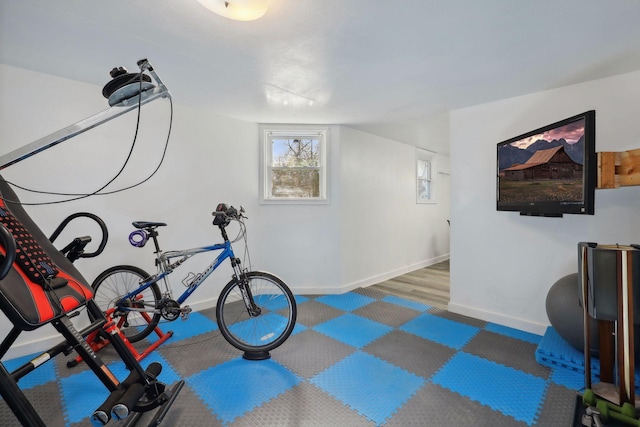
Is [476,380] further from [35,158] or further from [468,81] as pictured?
[35,158]

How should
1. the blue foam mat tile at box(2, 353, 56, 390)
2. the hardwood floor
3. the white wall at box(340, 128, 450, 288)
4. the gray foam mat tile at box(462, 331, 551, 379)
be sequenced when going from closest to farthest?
the blue foam mat tile at box(2, 353, 56, 390) → the gray foam mat tile at box(462, 331, 551, 379) → the hardwood floor → the white wall at box(340, 128, 450, 288)

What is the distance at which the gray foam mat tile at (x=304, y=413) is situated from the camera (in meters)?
1.64

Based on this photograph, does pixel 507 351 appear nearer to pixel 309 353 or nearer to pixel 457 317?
pixel 457 317

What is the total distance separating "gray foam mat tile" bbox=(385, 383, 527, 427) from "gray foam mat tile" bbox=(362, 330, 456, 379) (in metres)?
0.24

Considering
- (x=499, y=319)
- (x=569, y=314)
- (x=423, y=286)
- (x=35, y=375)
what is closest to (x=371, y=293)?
(x=423, y=286)

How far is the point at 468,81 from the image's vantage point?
2.53 meters

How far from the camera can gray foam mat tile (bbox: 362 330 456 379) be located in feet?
7.25

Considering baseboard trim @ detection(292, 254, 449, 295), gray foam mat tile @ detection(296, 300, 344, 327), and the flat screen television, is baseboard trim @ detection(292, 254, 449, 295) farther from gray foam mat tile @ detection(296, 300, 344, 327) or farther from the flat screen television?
the flat screen television

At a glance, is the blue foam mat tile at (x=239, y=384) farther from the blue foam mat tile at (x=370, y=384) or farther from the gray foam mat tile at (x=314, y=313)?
the gray foam mat tile at (x=314, y=313)

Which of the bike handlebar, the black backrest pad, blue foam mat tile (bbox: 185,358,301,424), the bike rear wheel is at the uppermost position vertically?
the bike handlebar

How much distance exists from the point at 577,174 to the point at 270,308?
9.11 feet

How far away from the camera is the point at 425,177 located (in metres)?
5.93

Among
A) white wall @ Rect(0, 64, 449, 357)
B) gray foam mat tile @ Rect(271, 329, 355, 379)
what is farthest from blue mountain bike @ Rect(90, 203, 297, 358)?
white wall @ Rect(0, 64, 449, 357)

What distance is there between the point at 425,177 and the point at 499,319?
3.47 metres
